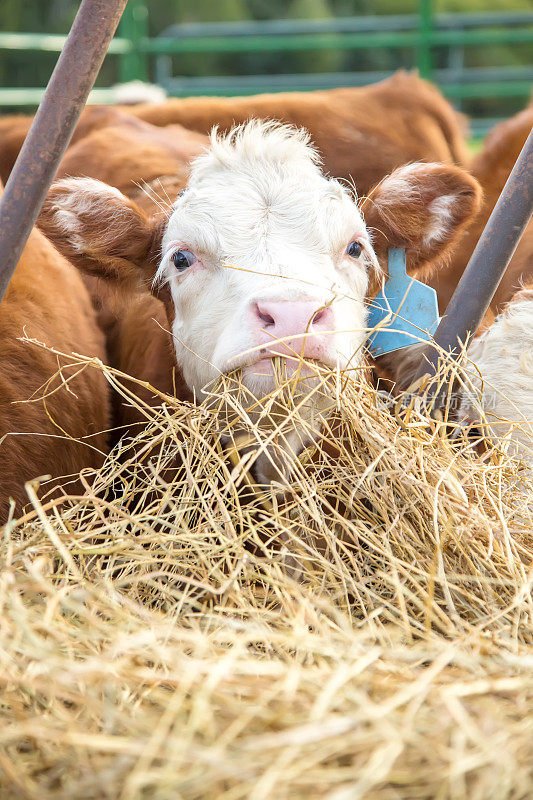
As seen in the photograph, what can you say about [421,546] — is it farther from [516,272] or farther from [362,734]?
[516,272]

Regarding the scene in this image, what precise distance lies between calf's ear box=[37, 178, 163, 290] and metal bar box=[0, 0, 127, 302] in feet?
2.11

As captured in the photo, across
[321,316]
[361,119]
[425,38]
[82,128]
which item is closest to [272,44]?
[425,38]

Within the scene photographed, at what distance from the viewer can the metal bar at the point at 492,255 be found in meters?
2.06

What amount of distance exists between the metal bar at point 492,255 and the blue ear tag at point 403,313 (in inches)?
6.7

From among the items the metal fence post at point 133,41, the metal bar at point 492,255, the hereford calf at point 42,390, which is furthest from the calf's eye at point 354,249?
the metal fence post at point 133,41

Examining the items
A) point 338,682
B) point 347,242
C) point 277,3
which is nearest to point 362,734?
point 338,682

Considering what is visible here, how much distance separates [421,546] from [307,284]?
0.67 metres

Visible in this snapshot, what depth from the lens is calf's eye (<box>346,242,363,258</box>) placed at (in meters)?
2.39

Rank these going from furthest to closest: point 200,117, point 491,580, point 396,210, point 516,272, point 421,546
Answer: point 200,117, point 516,272, point 396,210, point 421,546, point 491,580

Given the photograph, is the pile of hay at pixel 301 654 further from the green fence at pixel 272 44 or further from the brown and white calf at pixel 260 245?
the green fence at pixel 272 44

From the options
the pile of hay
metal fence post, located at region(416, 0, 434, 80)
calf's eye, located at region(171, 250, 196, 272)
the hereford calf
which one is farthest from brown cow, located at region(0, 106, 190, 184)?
metal fence post, located at region(416, 0, 434, 80)

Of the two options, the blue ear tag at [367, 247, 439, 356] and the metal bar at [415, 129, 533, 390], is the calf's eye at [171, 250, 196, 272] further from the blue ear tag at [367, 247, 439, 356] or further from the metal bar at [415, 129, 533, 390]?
the metal bar at [415, 129, 533, 390]

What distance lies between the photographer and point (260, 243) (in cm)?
221

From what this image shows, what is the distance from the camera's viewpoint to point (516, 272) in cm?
330
